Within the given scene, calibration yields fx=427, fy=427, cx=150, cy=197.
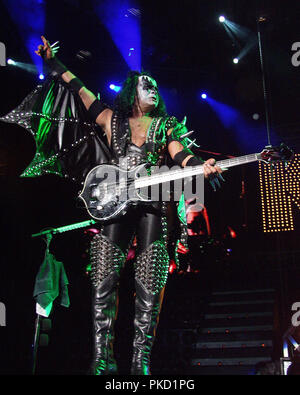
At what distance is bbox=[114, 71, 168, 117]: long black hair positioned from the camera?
3.13 metres

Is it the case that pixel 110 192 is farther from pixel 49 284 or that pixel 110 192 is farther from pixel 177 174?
pixel 49 284

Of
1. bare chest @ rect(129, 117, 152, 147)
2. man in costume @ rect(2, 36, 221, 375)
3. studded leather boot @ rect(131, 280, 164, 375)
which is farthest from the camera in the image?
bare chest @ rect(129, 117, 152, 147)

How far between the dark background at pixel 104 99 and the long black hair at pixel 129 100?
201cm

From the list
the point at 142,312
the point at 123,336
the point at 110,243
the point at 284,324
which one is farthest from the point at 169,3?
the point at 284,324

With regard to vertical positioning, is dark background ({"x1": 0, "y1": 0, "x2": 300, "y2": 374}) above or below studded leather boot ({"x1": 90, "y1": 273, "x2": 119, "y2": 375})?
above

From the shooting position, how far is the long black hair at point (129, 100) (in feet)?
Result: 10.3

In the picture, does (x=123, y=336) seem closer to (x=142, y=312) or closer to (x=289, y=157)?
(x=142, y=312)

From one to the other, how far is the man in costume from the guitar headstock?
343 mm

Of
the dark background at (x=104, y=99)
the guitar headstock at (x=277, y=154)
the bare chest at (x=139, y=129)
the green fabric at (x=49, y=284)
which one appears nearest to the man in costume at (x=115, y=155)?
the bare chest at (x=139, y=129)

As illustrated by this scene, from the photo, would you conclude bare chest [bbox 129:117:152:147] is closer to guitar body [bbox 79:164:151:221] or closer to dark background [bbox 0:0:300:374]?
guitar body [bbox 79:164:151:221]

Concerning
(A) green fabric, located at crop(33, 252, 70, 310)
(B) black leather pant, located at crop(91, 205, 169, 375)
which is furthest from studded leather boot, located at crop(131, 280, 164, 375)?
(A) green fabric, located at crop(33, 252, 70, 310)

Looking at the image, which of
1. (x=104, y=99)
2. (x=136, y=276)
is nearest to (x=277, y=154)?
(x=136, y=276)

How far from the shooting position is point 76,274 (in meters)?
6.20

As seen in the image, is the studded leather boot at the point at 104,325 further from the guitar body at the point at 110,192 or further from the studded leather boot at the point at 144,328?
the guitar body at the point at 110,192
